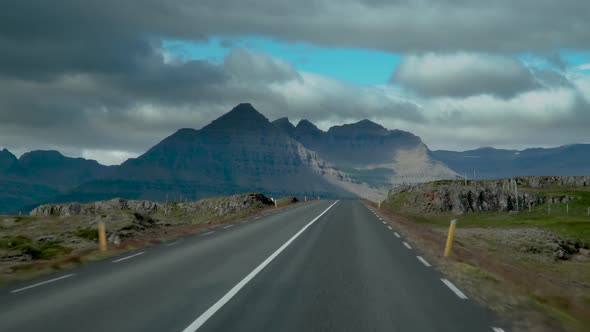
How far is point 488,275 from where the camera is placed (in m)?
13.8

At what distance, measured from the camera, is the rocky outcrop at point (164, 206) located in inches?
3152

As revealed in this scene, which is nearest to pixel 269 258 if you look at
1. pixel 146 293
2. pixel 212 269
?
pixel 212 269

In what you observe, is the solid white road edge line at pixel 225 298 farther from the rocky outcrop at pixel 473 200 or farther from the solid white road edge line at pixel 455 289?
the rocky outcrop at pixel 473 200

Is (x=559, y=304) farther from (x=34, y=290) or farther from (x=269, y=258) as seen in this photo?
(x=34, y=290)

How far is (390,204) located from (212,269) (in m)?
86.8

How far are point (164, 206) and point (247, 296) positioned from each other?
137245mm

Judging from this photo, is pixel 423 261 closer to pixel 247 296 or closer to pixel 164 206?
pixel 247 296

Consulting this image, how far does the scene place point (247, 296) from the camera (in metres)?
10.5

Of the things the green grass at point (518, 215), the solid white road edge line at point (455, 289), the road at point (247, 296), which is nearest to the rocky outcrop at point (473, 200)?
the green grass at point (518, 215)

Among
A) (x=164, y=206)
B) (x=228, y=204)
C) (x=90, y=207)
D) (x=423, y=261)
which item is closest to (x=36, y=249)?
(x=423, y=261)

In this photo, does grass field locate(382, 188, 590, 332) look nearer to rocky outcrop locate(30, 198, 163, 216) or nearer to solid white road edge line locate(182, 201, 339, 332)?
solid white road edge line locate(182, 201, 339, 332)

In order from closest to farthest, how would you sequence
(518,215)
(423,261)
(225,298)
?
(225,298) < (423,261) < (518,215)

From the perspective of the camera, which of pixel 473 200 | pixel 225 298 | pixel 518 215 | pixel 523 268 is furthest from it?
pixel 473 200

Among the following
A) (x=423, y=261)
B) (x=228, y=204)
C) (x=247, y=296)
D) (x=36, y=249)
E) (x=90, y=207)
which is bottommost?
(x=90, y=207)
